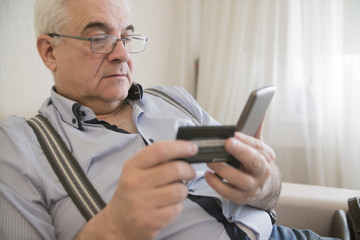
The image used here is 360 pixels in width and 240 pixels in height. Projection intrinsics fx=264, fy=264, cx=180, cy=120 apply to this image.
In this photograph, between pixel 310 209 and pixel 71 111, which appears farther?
pixel 310 209

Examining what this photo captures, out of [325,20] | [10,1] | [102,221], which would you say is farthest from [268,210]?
[325,20]

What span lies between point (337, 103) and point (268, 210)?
1292 mm

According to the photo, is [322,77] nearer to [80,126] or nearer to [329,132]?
[329,132]

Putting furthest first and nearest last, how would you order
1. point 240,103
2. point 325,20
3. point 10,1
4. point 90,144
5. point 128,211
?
point 240,103 < point 325,20 < point 10,1 < point 90,144 < point 128,211

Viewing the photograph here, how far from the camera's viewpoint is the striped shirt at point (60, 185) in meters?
0.62

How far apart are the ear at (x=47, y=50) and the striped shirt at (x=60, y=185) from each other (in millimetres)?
126

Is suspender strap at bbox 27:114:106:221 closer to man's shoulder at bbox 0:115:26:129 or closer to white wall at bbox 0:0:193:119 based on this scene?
man's shoulder at bbox 0:115:26:129

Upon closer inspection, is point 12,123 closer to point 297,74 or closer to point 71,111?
point 71,111

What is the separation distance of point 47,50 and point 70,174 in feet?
1.66

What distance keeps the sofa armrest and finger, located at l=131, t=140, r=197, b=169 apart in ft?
2.68

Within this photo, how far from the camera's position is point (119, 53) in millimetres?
896

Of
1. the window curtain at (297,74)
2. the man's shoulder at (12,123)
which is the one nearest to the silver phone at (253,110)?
the man's shoulder at (12,123)

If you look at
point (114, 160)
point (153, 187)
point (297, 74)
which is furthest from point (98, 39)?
point (297, 74)

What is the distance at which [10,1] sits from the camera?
95 centimetres
